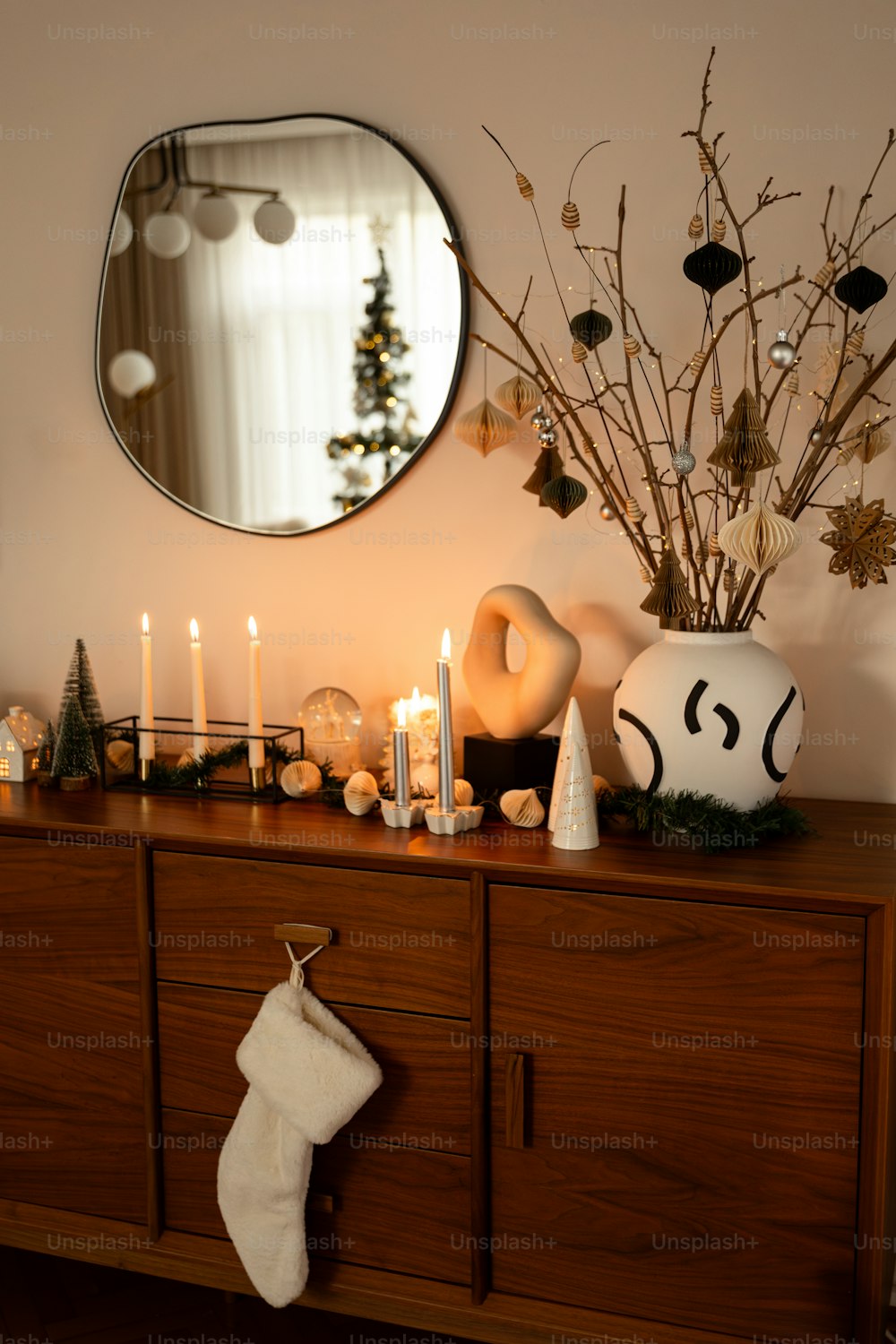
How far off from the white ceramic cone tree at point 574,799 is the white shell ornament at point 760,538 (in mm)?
301

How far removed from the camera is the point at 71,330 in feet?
7.03

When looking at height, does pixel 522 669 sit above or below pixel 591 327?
below

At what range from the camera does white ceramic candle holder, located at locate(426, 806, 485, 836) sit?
1624 millimetres

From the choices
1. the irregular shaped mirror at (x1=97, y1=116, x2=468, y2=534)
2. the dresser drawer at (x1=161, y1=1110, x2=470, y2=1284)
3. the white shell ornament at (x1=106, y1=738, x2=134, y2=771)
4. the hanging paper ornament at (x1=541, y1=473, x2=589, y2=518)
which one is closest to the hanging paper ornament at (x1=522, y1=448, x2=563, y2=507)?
the hanging paper ornament at (x1=541, y1=473, x2=589, y2=518)

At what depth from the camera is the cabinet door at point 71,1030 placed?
1.72 metres

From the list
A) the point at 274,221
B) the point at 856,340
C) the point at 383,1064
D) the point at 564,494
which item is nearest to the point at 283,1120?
the point at 383,1064

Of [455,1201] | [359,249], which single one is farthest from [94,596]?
[455,1201]

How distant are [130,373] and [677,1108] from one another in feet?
5.11

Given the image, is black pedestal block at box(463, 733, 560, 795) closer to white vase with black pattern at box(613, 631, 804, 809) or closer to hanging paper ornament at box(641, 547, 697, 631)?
white vase with black pattern at box(613, 631, 804, 809)

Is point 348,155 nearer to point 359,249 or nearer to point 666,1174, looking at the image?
point 359,249

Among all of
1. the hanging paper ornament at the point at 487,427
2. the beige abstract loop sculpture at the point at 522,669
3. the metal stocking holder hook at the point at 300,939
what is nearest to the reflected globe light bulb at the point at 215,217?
the hanging paper ornament at the point at 487,427

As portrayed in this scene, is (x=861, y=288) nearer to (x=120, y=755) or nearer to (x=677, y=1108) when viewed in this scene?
(x=677, y=1108)

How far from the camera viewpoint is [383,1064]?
62.6 inches

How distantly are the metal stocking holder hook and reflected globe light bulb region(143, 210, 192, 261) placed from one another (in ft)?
4.03
